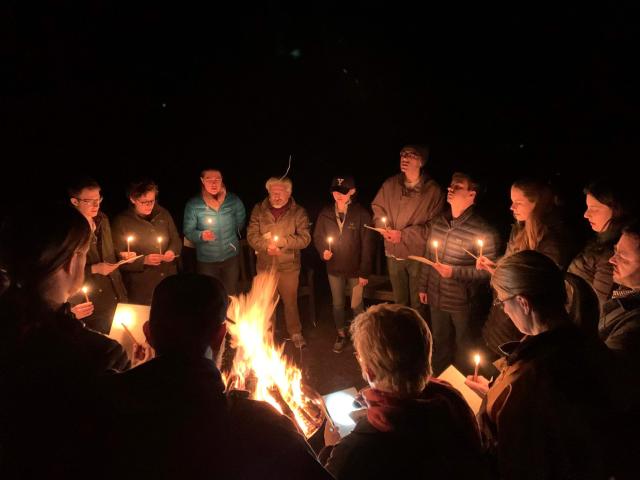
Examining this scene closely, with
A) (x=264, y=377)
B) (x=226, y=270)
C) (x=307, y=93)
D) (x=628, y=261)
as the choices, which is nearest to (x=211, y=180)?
(x=226, y=270)

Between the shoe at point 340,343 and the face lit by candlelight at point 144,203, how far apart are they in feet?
11.4

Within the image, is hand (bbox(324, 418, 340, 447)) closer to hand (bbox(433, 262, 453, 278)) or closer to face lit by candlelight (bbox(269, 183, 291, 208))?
hand (bbox(433, 262, 453, 278))

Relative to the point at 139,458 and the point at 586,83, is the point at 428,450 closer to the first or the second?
the point at 139,458

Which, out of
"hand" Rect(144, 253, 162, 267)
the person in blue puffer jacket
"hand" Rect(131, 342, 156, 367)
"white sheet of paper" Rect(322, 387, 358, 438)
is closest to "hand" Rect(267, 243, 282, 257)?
the person in blue puffer jacket

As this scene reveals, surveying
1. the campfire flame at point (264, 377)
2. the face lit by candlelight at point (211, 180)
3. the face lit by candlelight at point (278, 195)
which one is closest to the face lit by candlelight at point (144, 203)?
the face lit by candlelight at point (211, 180)

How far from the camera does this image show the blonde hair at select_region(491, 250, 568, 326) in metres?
2.39

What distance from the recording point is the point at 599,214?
3992mm

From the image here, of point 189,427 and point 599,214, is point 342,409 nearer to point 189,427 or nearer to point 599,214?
point 189,427

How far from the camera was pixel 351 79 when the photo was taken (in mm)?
18234

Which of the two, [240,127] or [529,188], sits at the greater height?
[240,127]

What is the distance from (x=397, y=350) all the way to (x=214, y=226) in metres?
4.87

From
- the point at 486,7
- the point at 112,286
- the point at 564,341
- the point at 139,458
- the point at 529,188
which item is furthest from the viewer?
the point at 486,7

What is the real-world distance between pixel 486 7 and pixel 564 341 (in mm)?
17098

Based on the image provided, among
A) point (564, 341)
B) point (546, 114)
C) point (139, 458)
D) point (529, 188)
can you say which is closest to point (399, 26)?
point (546, 114)
